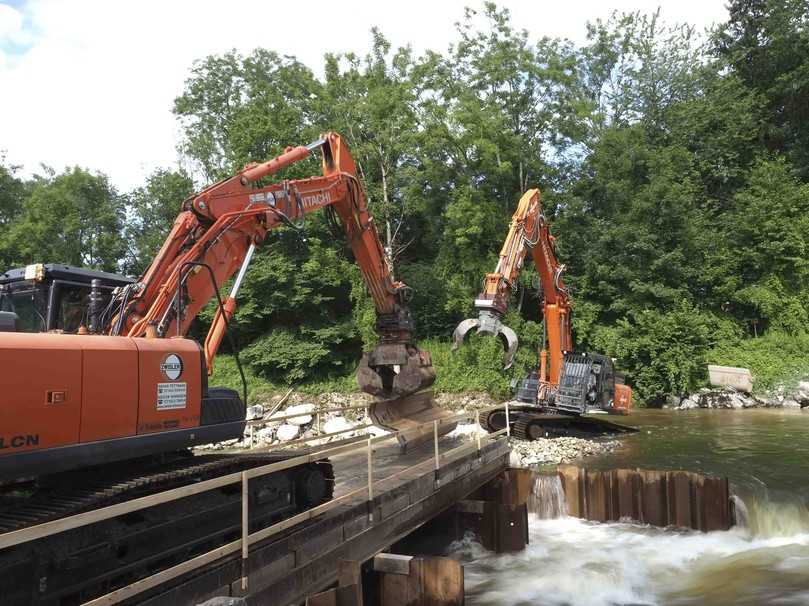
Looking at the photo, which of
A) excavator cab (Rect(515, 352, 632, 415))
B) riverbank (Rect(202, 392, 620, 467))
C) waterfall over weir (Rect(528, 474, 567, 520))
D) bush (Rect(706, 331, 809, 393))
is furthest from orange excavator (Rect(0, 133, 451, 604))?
bush (Rect(706, 331, 809, 393))

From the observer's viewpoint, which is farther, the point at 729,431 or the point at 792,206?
the point at 792,206

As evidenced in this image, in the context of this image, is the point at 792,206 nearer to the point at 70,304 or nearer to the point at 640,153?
the point at 640,153

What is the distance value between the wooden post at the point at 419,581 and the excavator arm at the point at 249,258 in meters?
3.07

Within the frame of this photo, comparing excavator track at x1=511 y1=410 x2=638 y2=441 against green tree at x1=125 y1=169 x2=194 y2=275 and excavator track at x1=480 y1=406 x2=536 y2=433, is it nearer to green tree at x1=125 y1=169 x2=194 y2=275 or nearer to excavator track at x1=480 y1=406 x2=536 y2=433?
excavator track at x1=480 y1=406 x2=536 y2=433

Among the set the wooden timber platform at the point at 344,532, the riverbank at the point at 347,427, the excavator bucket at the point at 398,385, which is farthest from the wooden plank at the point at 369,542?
the riverbank at the point at 347,427

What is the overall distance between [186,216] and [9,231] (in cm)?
3746

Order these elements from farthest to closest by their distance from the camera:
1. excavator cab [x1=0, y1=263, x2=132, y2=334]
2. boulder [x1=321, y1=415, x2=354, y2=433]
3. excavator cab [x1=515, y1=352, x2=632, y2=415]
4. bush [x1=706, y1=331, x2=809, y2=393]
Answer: bush [x1=706, y1=331, x2=809, y2=393]
boulder [x1=321, y1=415, x2=354, y2=433]
excavator cab [x1=515, y1=352, x2=632, y2=415]
excavator cab [x1=0, y1=263, x2=132, y2=334]

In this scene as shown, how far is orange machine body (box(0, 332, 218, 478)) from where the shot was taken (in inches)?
162

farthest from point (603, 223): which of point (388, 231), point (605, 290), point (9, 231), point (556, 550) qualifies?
point (9, 231)

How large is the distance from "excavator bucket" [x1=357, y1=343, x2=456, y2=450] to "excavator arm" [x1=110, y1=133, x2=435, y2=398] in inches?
0.8

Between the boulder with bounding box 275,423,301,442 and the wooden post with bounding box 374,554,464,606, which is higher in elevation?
the wooden post with bounding box 374,554,464,606

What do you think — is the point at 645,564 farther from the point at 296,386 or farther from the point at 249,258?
the point at 296,386

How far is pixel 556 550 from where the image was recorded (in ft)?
32.1

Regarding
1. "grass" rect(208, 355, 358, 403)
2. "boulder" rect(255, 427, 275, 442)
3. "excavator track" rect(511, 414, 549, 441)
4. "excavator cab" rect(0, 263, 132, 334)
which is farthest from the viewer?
"grass" rect(208, 355, 358, 403)
